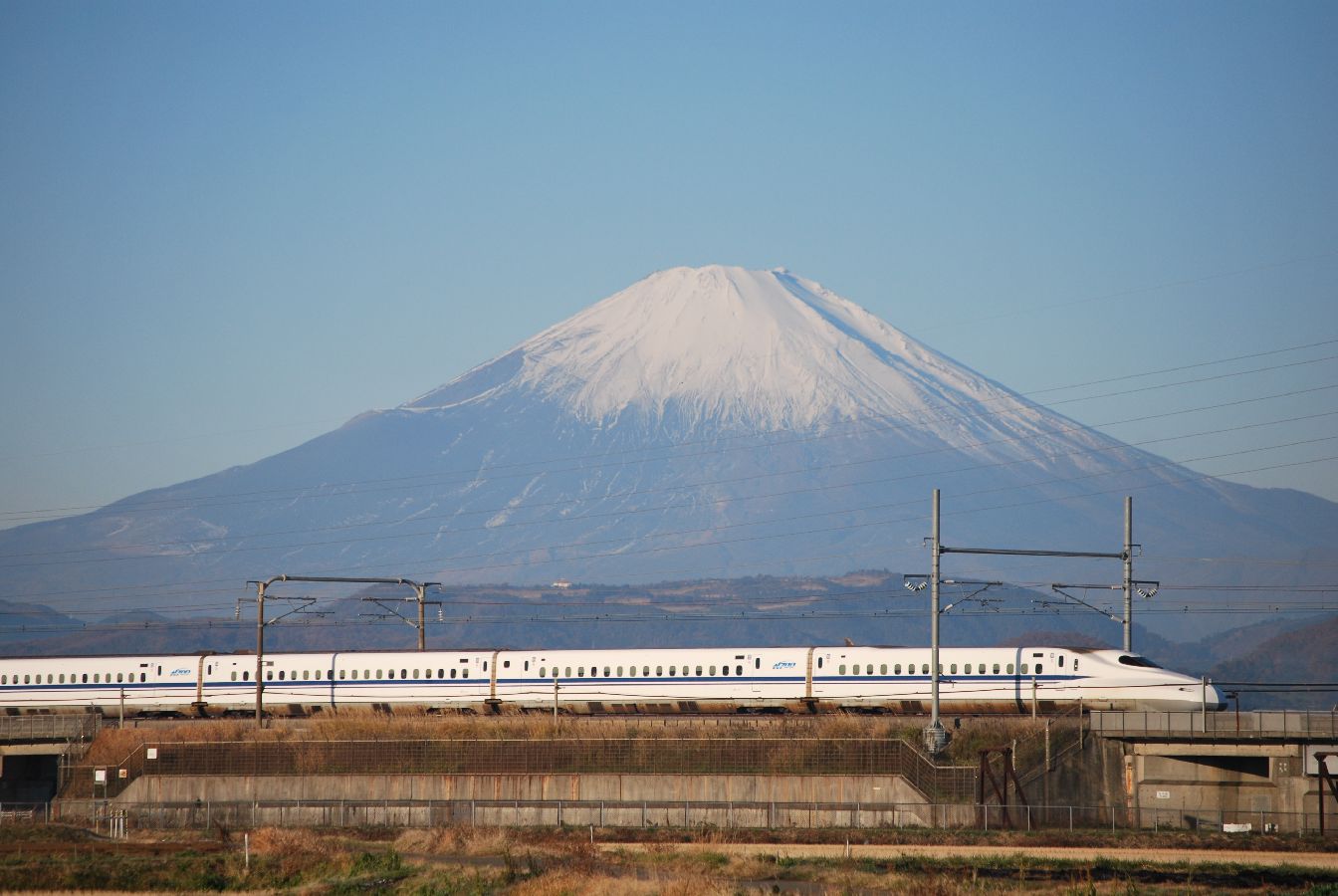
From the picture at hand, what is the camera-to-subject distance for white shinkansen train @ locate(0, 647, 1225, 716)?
66.3 metres

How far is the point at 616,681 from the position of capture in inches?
2881

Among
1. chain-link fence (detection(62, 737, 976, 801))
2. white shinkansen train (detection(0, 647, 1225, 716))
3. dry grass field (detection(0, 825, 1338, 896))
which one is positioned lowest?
dry grass field (detection(0, 825, 1338, 896))

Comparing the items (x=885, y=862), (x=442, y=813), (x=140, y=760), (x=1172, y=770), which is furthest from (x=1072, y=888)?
(x=140, y=760)

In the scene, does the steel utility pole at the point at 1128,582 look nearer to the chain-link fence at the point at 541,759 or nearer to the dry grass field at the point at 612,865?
the chain-link fence at the point at 541,759

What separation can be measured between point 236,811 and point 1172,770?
32.2m

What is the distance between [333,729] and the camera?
69250 millimetres

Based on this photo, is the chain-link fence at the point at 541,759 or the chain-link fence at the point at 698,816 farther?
the chain-link fence at the point at 541,759

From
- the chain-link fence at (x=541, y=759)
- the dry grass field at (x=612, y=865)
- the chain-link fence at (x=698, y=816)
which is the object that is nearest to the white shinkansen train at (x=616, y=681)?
the chain-link fence at (x=541, y=759)

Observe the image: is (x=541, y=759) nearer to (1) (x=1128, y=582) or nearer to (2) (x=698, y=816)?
(2) (x=698, y=816)

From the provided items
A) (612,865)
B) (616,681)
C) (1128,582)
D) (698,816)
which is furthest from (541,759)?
(1128,582)

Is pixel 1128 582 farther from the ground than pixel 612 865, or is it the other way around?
pixel 1128 582

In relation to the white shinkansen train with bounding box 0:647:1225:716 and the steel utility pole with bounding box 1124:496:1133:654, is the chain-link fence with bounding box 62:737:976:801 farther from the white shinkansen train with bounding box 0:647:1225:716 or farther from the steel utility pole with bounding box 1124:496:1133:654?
the steel utility pole with bounding box 1124:496:1133:654

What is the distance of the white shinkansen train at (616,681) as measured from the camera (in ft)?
218

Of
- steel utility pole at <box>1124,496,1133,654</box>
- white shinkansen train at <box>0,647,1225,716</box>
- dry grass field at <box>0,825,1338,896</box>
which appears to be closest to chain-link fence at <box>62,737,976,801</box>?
dry grass field at <box>0,825,1338,896</box>
